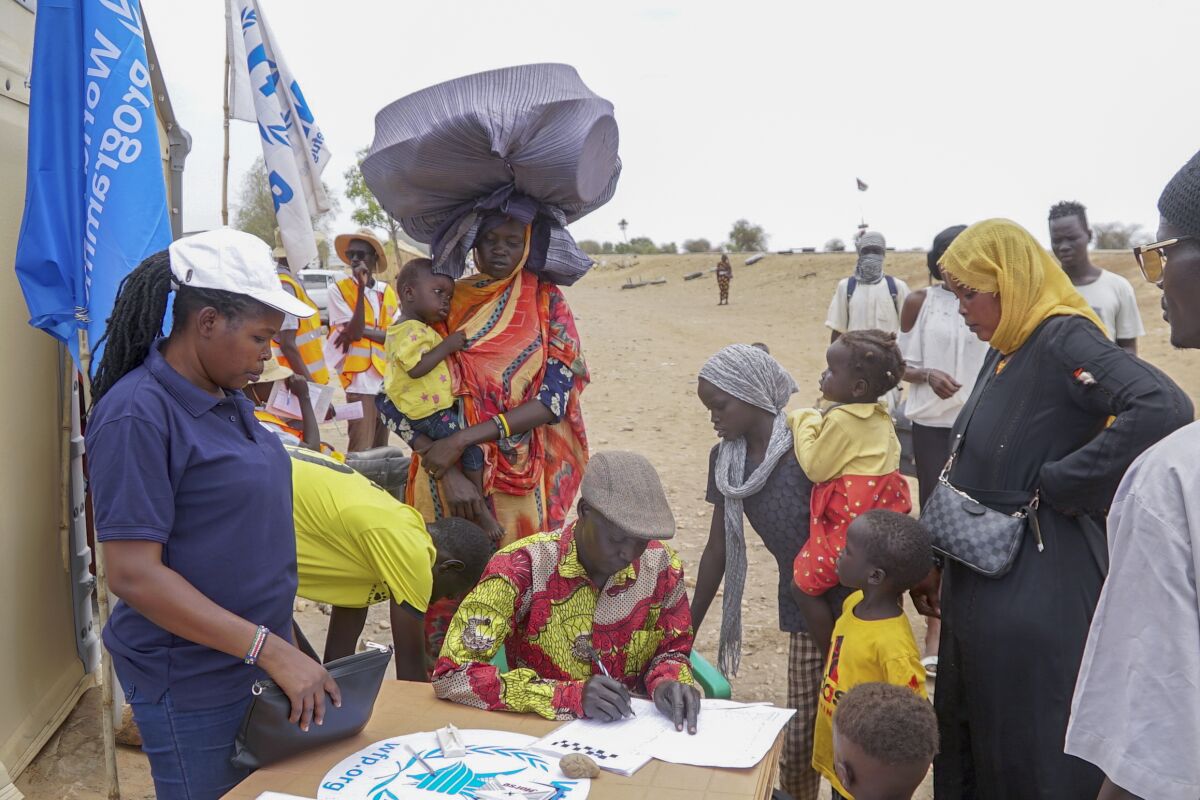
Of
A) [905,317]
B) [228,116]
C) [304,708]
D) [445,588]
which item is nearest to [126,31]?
[228,116]

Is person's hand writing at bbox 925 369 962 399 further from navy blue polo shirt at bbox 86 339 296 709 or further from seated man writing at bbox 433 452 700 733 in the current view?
navy blue polo shirt at bbox 86 339 296 709

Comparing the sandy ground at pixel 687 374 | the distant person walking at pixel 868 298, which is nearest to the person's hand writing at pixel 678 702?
the sandy ground at pixel 687 374

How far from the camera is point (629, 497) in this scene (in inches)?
92.3

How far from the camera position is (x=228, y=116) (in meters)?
4.25

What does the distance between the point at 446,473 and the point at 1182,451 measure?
2474mm

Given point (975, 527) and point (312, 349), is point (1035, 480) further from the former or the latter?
point (312, 349)

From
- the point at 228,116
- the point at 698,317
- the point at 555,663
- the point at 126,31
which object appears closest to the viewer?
the point at 555,663

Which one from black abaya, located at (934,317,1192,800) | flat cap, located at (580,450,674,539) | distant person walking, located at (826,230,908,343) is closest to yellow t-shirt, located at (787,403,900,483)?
black abaya, located at (934,317,1192,800)

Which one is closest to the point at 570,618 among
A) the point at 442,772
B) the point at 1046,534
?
the point at 442,772

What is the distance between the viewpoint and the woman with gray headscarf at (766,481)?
3.19 m

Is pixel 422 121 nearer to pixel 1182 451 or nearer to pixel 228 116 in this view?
pixel 228 116

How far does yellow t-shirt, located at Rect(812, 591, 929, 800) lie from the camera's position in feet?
8.68

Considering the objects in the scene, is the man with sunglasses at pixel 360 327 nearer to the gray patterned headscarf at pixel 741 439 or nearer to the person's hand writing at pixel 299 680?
the gray patterned headscarf at pixel 741 439

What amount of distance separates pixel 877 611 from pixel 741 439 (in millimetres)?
799
